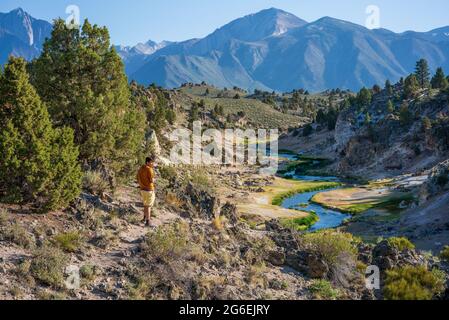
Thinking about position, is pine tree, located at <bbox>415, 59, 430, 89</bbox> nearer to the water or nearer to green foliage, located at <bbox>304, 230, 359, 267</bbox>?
the water

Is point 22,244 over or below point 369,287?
over

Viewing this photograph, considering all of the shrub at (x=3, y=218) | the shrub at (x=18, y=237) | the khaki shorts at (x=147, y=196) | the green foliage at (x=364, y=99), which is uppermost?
the green foliage at (x=364, y=99)

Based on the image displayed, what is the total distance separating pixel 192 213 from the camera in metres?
25.5

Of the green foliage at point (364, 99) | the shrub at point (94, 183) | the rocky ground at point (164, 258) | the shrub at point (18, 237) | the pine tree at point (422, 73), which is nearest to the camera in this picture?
the rocky ground at point (164, 258)

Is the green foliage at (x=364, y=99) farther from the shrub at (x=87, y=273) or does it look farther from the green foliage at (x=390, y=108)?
the shrub at (x=87, y=273)

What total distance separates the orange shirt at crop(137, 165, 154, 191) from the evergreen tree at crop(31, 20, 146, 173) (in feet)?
17.8

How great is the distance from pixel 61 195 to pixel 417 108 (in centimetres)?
10449

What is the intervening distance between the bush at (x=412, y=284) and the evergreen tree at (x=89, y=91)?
605 inches

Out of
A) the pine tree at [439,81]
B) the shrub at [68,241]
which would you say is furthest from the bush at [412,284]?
the pine tree at [439,81]

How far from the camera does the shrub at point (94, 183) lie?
2164 centimetres

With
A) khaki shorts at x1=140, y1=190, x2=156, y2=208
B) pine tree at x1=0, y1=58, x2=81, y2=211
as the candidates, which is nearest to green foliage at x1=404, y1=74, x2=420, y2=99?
khaki shorts at x1=140, y1=190, x2=156, y2=208

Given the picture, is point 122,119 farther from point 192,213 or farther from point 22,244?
point 22,244
